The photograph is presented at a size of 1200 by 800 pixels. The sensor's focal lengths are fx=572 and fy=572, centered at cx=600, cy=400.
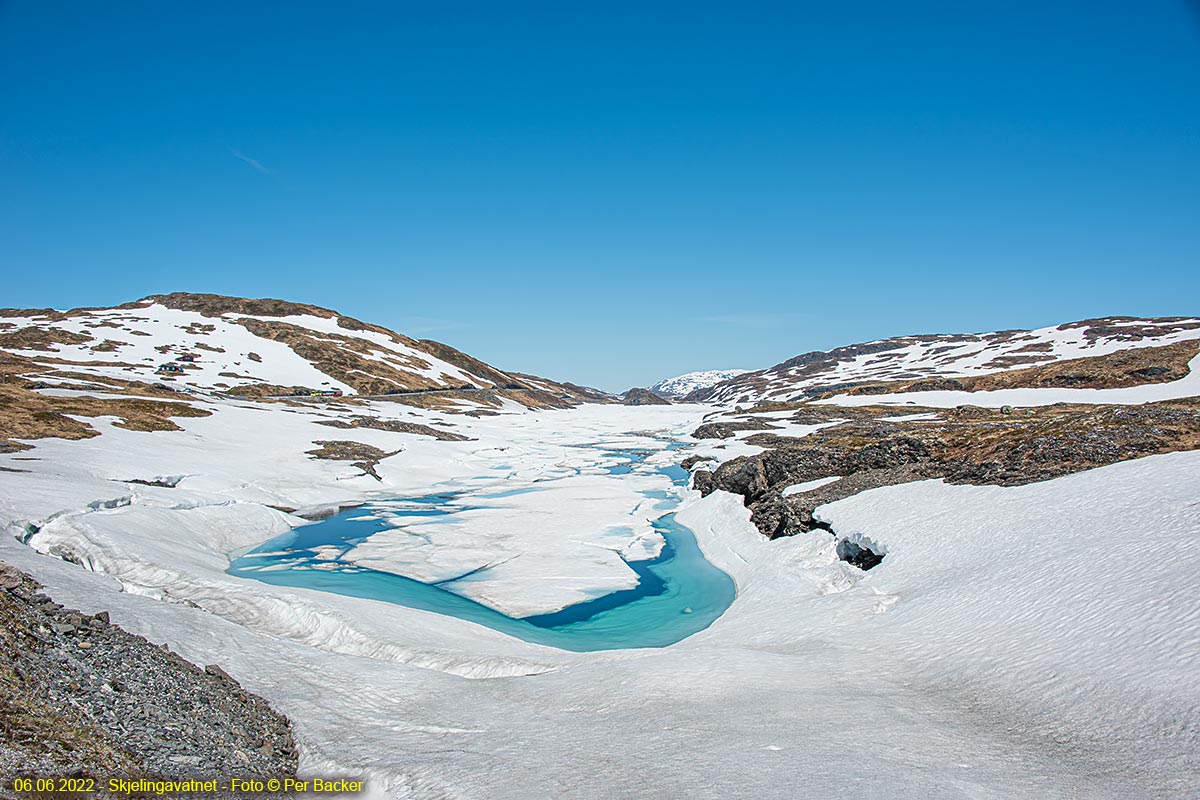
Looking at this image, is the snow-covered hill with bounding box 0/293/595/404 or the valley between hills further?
the snow-covered hill with bounding box 0/293/595/404

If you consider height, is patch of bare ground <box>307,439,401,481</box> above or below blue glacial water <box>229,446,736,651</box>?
above

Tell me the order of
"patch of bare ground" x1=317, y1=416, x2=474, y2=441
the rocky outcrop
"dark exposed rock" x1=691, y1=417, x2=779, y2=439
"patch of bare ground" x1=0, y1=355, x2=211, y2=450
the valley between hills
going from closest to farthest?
1. the rocky outcrop
2. the valley between hills
3. "patch of bare ground" x1=0, y1=355, x2=211, y2=450
4. "patch of bare ground" x1=317, y1=416, x2=474, y2=441
5. "dark exposed rock" x1=691, y1=417, x2=779, y2=439

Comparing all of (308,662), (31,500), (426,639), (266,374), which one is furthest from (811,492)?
(266,374)

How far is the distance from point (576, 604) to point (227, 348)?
449 ft

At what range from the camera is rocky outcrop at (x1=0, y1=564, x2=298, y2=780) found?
737 cm

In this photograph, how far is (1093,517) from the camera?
1667 centimetres

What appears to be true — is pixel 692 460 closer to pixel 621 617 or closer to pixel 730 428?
pixel 730 428

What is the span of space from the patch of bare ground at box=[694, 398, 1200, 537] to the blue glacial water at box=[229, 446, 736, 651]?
525 centimetres

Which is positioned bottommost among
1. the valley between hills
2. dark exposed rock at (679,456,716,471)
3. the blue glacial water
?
the blue glacial water

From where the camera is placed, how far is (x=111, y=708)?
29.8 feet

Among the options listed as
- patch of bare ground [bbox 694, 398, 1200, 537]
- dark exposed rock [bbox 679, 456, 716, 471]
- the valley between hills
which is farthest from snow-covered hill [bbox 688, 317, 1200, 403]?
the valley between hills

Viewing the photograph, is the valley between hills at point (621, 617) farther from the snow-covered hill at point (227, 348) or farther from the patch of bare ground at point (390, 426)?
the snow-covered hill at point (227, 348)

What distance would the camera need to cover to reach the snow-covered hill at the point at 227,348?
10475 cm

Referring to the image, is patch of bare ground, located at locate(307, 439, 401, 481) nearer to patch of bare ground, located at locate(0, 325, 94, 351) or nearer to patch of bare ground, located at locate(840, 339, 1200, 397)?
patch of bare ground, located at locate(0, 325, 94, 351)
